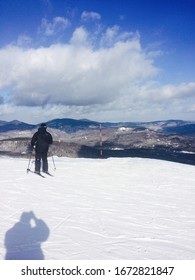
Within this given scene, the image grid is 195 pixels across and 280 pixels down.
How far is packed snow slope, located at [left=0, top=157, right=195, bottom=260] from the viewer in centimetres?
636

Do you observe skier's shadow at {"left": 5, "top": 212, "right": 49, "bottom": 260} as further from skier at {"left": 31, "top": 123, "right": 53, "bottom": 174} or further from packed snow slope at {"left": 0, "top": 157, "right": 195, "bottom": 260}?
skier at {"left": 31, "top": 123, "right": 53, "bottom": 174}

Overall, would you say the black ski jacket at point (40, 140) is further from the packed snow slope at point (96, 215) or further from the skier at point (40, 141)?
the packed snow slope at point (96, 215)

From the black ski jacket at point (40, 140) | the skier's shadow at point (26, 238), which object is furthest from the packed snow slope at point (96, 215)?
the black ski jacket at point (40, 140)

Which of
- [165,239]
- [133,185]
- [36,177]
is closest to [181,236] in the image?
[165,239]

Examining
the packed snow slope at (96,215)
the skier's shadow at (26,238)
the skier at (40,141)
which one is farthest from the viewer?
the skier at (40,141)

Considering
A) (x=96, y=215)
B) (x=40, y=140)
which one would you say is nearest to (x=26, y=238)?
(x=96, y=215)

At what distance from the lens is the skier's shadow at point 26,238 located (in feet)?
19.5

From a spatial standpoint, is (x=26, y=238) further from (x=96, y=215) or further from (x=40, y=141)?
(x=40, y=141)

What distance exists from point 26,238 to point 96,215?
8.71ft

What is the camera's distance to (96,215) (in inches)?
350
